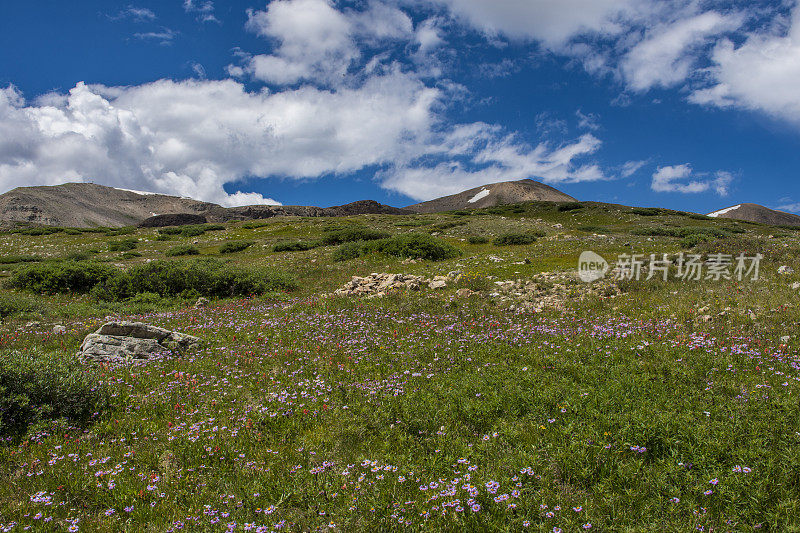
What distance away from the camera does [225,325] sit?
12.6 metres

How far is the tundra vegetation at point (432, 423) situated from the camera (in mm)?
4094

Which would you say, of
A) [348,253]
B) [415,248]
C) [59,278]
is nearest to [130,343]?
[59,278]

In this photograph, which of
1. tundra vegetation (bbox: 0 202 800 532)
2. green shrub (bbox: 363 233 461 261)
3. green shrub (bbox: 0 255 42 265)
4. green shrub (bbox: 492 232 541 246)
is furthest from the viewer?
green shrub (bbox: 492 232 541 246)

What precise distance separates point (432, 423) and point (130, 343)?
8250 mm

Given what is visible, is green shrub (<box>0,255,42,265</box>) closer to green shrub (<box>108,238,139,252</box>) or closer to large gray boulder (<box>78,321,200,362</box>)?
green shrub (<box>108,238,139,252</box>)

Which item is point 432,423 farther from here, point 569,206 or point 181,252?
point 569,206

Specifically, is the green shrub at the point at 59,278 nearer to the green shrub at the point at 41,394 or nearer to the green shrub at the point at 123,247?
the green shrub at the point at 41,394

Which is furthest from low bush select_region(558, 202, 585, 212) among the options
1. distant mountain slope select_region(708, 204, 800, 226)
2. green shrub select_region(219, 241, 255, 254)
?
distant mountain slope select_region(708, 204, 800, 226)

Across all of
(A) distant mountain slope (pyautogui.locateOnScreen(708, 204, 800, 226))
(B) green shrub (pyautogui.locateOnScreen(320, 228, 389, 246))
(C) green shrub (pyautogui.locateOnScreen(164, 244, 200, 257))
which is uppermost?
(A) distant mountain slope (pyautogui.locateOnScreen(708, 204, 800, 226))

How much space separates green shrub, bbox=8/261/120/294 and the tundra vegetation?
35.9 feet

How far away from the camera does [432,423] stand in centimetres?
580

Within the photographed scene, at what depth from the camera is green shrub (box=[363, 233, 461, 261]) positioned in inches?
1091

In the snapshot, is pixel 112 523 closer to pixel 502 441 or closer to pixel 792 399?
pixel 502 441

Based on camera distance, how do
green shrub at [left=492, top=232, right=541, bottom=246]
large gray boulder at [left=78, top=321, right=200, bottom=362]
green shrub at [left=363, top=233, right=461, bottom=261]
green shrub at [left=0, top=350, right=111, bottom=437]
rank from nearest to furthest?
green shrub at [left=0, top=350, right=111, bottom=437] → large gray boulder at [left=78, top=321, right=200, bottom=362] → green shrub at [left=363, top=233, right=461, bottom=261] → green shrub at [left=492, top=232, right=541, bottom=246]
